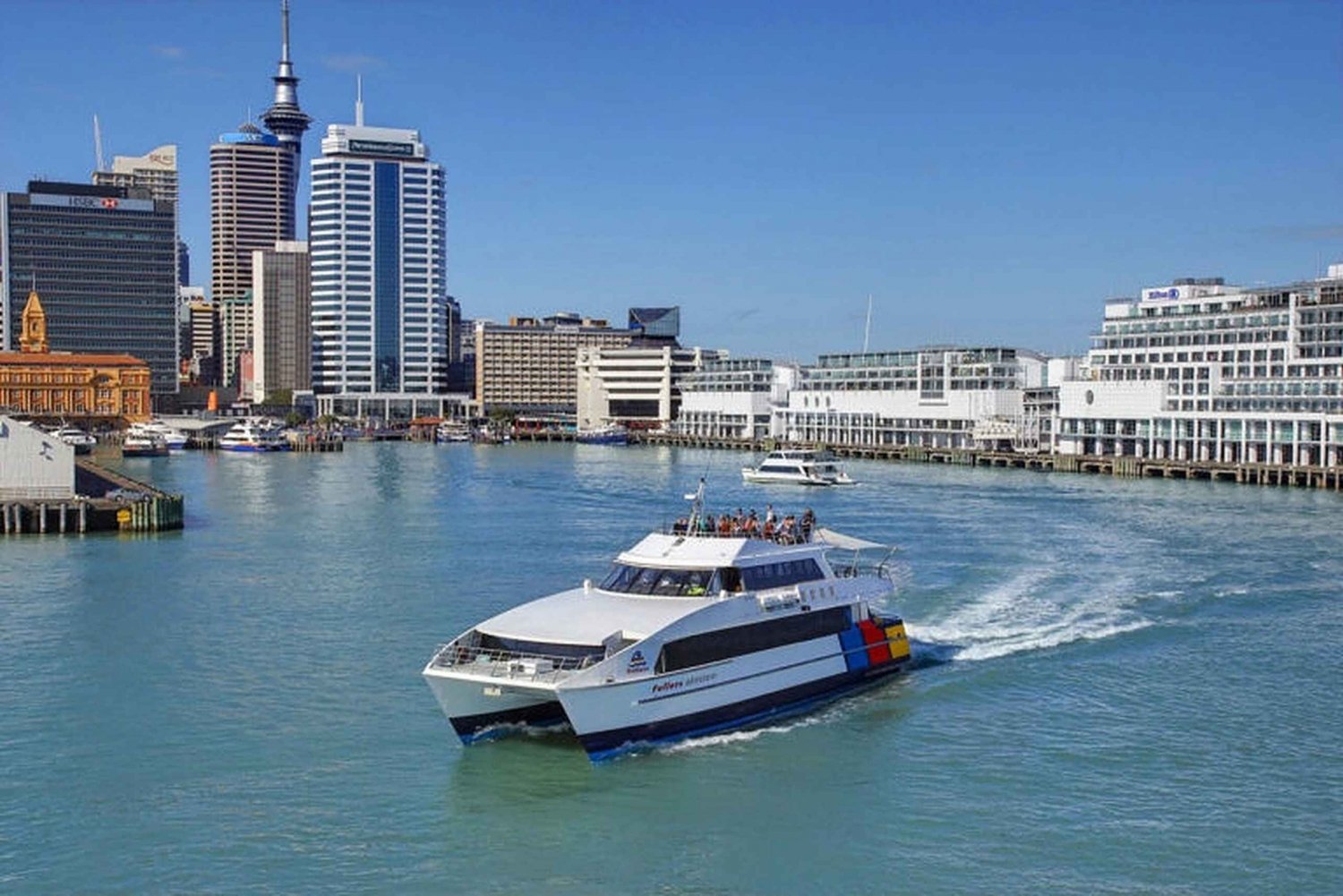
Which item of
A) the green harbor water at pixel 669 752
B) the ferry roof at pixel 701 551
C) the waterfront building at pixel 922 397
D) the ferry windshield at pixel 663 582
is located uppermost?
the waterfront building at pixel 922 397

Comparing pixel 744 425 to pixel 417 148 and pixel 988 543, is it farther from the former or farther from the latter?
pixel 988 543

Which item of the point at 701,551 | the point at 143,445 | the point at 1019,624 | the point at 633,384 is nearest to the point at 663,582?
the point at 701,551

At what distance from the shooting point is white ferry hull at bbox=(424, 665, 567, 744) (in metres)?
21.2

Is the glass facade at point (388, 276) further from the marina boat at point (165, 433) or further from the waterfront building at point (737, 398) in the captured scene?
the marina boat at point (165, 433)

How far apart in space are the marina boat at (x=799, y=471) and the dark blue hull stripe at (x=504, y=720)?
60294 mm

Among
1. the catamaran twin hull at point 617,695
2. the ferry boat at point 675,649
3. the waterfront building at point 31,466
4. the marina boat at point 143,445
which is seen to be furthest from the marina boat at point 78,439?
the catamaran twin hull at point 617,695

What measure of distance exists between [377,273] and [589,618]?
174m

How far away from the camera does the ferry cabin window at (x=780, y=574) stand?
79.7 feet

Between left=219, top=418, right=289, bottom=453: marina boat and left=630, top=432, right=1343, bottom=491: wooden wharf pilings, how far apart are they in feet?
155

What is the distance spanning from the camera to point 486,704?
2166 centimetres

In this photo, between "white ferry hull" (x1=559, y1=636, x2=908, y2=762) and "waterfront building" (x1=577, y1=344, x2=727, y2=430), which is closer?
"white ferry hull" (x1=559, y1=636, x2=908, y2=762)

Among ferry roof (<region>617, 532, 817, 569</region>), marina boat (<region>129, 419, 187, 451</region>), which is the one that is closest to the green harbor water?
ferry roof (<region>617, 532, 817, 569</region>)

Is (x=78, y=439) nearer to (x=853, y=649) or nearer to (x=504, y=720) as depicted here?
(x=853, y=649)

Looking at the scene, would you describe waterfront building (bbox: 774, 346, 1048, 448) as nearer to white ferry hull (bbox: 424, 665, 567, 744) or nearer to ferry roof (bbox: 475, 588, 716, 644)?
ferry roof (bbox: 475, 588, 716, 644)
